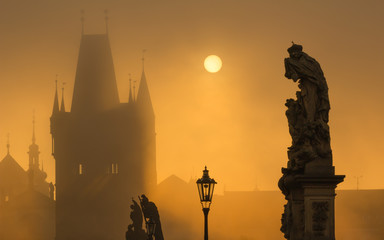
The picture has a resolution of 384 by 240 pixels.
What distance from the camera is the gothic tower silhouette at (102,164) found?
130 m

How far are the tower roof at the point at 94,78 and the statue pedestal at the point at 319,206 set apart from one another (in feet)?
404

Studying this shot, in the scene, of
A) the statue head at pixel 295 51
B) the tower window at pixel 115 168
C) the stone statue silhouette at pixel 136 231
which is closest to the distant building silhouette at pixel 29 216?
the tower window at pixel 115 168

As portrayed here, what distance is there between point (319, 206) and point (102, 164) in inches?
4683

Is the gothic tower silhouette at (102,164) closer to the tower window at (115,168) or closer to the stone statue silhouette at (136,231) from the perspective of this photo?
the tower window at (115,168)

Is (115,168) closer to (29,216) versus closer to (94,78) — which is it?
(94,78)

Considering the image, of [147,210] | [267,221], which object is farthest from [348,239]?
[147,210]

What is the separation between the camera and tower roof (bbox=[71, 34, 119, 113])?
448ft

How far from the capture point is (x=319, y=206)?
12539mm

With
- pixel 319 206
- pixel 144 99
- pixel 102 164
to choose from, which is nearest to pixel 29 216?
pixel 102 164

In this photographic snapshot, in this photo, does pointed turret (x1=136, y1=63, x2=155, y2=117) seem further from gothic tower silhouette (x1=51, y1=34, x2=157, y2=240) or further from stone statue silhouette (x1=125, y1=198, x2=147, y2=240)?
stone statue silhouette (x1=125, y1=198, x2=147, y2=240)

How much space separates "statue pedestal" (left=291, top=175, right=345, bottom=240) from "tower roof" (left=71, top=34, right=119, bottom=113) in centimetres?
12325

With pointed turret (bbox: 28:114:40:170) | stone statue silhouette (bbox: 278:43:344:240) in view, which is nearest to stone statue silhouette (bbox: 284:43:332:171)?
stone statue silhouette (bbox: 278:43:344:240)

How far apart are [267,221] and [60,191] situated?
45.0 metres

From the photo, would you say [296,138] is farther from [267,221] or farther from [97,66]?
[267,221]
